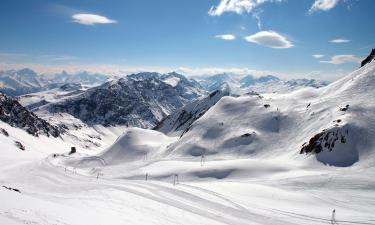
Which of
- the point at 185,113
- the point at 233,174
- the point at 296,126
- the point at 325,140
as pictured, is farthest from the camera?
the point at 185,113

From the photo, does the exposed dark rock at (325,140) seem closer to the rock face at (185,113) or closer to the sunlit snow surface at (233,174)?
the sunlit snow surface at (233,174)

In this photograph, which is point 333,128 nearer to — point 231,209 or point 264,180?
point 264,180

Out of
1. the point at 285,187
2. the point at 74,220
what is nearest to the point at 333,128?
the point at 285,187

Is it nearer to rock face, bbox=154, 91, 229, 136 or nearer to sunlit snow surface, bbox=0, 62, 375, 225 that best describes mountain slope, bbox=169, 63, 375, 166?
sunlit snow surface, bbox=0, 62, 375, 225

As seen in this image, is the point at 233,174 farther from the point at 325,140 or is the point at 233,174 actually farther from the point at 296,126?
the point at 296,126

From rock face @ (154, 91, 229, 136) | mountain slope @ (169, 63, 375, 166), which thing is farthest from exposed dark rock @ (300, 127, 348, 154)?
rock face @ (154, 91, 229, 136)

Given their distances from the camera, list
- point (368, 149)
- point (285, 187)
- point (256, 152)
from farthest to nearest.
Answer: point (256, 152) → point (368, 149) → point (285, 187)

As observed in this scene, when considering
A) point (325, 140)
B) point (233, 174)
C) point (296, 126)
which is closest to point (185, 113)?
point (296, 126)

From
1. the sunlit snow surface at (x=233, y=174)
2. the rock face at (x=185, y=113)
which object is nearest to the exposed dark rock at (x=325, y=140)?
the sunlit snow surface at (x=233, y=174)
